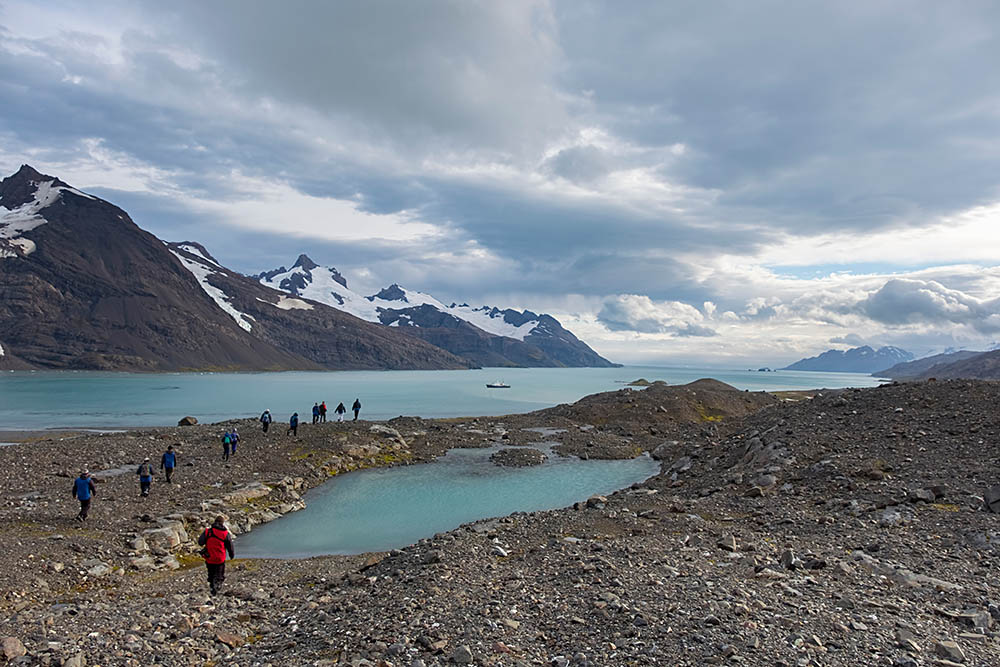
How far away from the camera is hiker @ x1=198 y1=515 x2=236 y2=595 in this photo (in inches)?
728

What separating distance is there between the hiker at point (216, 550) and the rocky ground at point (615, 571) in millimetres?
565

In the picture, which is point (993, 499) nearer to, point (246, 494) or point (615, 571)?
point (615, 571)

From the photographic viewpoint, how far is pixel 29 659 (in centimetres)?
1290

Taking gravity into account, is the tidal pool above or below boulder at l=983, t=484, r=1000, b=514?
below

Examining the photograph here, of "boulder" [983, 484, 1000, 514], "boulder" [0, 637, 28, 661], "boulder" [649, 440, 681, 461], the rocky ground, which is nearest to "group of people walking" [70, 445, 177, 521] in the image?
the rocky ground

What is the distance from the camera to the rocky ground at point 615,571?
1234cm

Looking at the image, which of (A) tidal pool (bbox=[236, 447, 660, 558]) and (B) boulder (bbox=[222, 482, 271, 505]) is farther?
(B) boulder (bbox=[222, 482, 271, 505])

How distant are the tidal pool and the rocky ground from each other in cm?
304

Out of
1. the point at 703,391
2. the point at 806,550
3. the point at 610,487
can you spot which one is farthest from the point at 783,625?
the point at 703,391

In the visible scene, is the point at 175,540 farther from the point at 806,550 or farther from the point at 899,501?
the point at 899,501

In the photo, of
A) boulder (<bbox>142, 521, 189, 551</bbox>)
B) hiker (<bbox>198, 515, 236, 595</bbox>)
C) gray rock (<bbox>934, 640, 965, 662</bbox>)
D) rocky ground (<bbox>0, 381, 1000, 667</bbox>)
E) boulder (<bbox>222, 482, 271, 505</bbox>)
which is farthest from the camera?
boulder (<bbox>222, 482, 271, 505</bbox>)

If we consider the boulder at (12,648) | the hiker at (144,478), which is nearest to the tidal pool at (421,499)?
the hiker at (144,478)

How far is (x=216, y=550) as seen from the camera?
18.5 meters

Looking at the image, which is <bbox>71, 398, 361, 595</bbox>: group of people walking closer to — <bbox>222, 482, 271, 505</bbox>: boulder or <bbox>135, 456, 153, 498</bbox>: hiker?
<bbox>135, 456, 153, 498</bbox>: hiker
